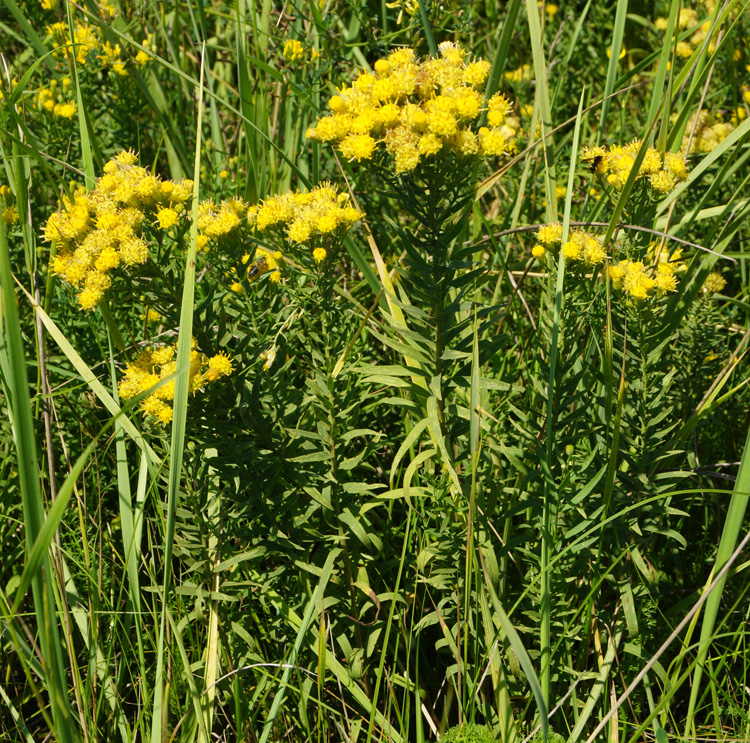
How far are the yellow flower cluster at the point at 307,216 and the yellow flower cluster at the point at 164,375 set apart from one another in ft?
1.15

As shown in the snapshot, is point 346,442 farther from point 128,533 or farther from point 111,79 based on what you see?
point 111,79

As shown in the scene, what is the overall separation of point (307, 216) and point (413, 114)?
1.22 ft

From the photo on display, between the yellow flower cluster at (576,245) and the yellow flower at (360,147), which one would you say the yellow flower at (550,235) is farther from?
the yellow flower at (360,147)

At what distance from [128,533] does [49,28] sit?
2715 mm

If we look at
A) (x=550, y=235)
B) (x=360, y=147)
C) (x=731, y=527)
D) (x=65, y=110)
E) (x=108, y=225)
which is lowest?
(x=731, y=527)

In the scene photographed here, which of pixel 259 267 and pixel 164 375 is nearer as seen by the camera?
pixel 164 375

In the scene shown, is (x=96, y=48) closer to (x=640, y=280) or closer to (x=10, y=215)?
(x=10, y=215)

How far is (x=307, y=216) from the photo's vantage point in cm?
182

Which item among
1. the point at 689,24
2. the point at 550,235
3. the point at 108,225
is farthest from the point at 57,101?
the point at 689,24

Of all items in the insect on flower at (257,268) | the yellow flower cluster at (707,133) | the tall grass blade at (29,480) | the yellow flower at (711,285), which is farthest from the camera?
the yellow flower cluster at (707,133)

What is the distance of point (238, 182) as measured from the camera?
Answer: 3076mm

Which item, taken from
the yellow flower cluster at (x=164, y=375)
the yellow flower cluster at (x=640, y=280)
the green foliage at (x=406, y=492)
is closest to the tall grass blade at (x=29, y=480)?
the green foliage at (x=406, y=492)

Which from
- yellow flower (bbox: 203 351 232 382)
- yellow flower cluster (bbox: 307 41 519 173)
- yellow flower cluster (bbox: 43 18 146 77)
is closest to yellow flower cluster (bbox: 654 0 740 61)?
yellow flower cluster (bbox: 307 41 519 173)

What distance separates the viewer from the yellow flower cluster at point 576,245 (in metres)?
1.70
